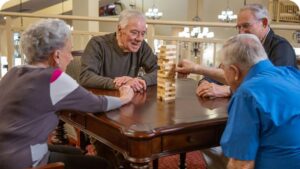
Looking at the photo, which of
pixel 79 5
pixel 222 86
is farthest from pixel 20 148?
pixel 79 5

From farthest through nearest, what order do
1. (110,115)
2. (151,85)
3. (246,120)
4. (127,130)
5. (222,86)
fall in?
1. (151,85)
2. (222,86)
3. (110,115)
4. (127,130)
5. (246,120)

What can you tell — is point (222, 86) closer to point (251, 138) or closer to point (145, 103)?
point (145, 103)

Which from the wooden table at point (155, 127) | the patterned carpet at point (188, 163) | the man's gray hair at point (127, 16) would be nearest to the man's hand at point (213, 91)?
the wooden table at point (155, 127)

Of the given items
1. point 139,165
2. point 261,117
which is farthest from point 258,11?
point 139,165

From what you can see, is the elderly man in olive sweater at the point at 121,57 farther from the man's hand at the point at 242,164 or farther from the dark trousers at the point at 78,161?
the man's hand at the point at 242,164

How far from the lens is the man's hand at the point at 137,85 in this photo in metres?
2.34

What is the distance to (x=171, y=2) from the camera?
13.0 m

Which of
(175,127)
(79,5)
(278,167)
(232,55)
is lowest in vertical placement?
(278,167)

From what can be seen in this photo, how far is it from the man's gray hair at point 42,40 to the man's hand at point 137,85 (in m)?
0.63

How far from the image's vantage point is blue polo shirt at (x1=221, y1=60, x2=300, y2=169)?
4.77ft

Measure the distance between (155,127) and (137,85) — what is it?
743mm

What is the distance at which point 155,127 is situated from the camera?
1.63 meters

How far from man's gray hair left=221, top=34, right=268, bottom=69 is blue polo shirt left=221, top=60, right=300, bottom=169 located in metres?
0.06

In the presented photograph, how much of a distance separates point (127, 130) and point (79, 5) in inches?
259
